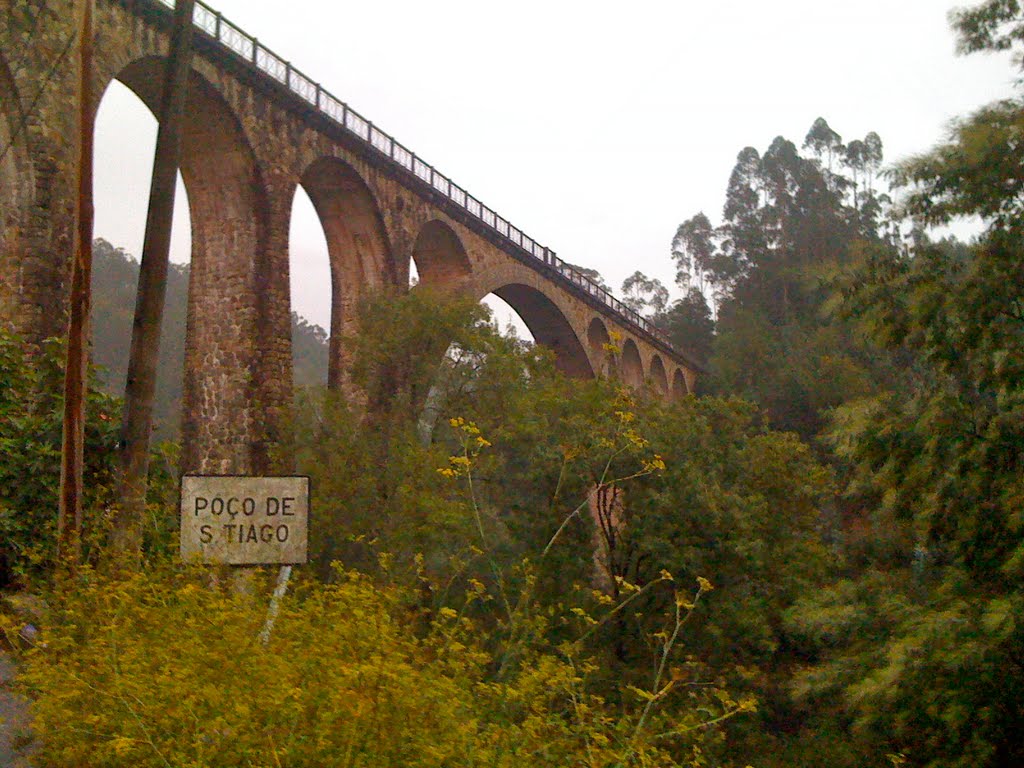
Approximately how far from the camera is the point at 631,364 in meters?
46.9

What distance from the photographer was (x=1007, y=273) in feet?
27.4

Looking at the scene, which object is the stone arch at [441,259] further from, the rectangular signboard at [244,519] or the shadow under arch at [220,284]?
the rectangular signboard at [244,519]

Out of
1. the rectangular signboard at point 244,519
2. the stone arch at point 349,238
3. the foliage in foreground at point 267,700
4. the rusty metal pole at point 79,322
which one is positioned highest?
the stone arch at point 349,238

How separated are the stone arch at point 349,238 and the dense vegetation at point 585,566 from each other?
9.86 ft

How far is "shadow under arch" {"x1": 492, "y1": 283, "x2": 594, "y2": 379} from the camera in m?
33.5

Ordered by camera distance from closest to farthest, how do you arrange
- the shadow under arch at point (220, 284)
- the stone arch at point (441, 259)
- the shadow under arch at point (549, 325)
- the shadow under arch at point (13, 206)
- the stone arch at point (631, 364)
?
the shadow under arch at point (13, 206) < the shadow under arch at point (220, 284) < the stone arch at point (441, 259) < the shadow under arch at point (549, 325) < the stone arch at point (631, 364)

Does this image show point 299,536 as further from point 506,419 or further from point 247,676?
point 506,419

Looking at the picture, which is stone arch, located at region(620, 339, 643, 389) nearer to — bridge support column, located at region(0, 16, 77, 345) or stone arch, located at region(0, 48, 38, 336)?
bridge support column, located at region(0, 16, 77, 345)

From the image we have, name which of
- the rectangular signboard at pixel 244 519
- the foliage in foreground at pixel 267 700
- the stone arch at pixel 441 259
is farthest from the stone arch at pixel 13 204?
the stone arch at pixel 441 259

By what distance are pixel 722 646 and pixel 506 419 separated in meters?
5.61

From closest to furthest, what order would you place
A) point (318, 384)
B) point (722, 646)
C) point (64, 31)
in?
point (64, 31)
point (722, 646)
point (318, 384)

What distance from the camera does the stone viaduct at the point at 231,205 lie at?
1222cm

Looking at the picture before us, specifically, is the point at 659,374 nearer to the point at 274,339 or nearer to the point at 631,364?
the point at 631,364

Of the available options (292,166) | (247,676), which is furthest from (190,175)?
Answer: (247,676)
